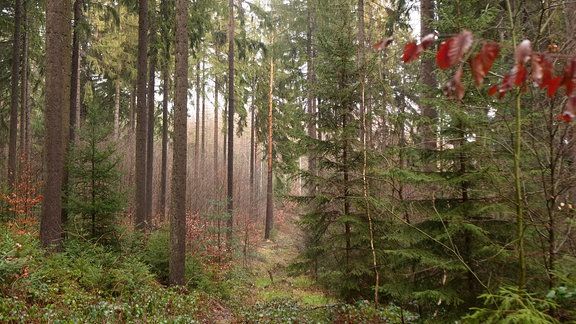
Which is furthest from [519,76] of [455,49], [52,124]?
[52,124]

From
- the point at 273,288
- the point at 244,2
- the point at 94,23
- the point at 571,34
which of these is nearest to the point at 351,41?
the point at 571,34

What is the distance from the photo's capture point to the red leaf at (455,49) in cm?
142

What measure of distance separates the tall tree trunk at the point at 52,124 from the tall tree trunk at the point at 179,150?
2.65 meters

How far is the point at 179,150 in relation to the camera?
9.35 meters

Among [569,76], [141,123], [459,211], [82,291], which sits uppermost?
[141,123]

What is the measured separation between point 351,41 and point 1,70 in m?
19.8

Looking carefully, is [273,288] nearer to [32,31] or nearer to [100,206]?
[100,206]

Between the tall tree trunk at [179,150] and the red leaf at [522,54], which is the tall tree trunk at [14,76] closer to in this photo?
the tall tree trunk at [179,150]

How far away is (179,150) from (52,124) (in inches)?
115

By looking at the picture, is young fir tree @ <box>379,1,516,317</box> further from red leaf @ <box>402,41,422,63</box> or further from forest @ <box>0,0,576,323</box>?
red leaf @ <box>402,41,422,63</box>

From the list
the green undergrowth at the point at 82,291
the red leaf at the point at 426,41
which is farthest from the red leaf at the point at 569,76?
the green undergrowth at the point at 82,291

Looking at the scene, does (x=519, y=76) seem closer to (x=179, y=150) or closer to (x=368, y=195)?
(x=368, y=195)

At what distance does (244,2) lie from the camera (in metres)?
21.2

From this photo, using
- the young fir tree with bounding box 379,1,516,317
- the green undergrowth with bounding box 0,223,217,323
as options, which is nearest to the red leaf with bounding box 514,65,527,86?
the young fir tree with bounding box 379,1,516,317
